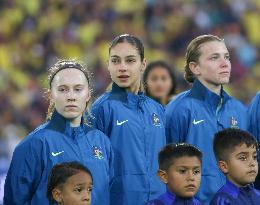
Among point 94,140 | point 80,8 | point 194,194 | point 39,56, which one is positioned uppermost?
point 80,8

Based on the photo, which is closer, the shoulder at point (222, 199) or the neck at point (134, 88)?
the shoulder at point (222, 199)

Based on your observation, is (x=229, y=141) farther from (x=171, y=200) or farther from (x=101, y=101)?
(x=101, y=101)

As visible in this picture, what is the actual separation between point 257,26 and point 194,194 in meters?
8.80

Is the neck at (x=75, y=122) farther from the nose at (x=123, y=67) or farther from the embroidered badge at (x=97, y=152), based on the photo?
the nose at (x=123, y=67)

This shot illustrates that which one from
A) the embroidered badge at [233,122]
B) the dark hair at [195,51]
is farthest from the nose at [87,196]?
the dark hair at [195,51]

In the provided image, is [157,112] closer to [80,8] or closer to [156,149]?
[156,149]

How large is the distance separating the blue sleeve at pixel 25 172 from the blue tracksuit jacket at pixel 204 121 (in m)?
1.17

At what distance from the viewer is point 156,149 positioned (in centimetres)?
622

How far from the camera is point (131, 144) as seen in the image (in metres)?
6.16

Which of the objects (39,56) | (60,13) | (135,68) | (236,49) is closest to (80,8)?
(60,13)

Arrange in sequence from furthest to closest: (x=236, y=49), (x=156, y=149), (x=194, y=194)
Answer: (x=236, y=49) → (x=156, y=149) → (x=194, y=194)

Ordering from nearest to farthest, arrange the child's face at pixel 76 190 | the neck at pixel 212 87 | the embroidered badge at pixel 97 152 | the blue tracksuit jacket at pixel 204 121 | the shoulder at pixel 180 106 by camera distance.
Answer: the child's face at pixel 76 190 → the embroidered badge at pixel 97 152 → the blue tracksuit jacket at pixel 204 121 → the shoulder at pixel 180 106 → the neck at pixel 212 87

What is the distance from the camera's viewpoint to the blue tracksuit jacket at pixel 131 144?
6129 mm

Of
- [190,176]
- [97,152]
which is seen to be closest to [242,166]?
[190,176]
